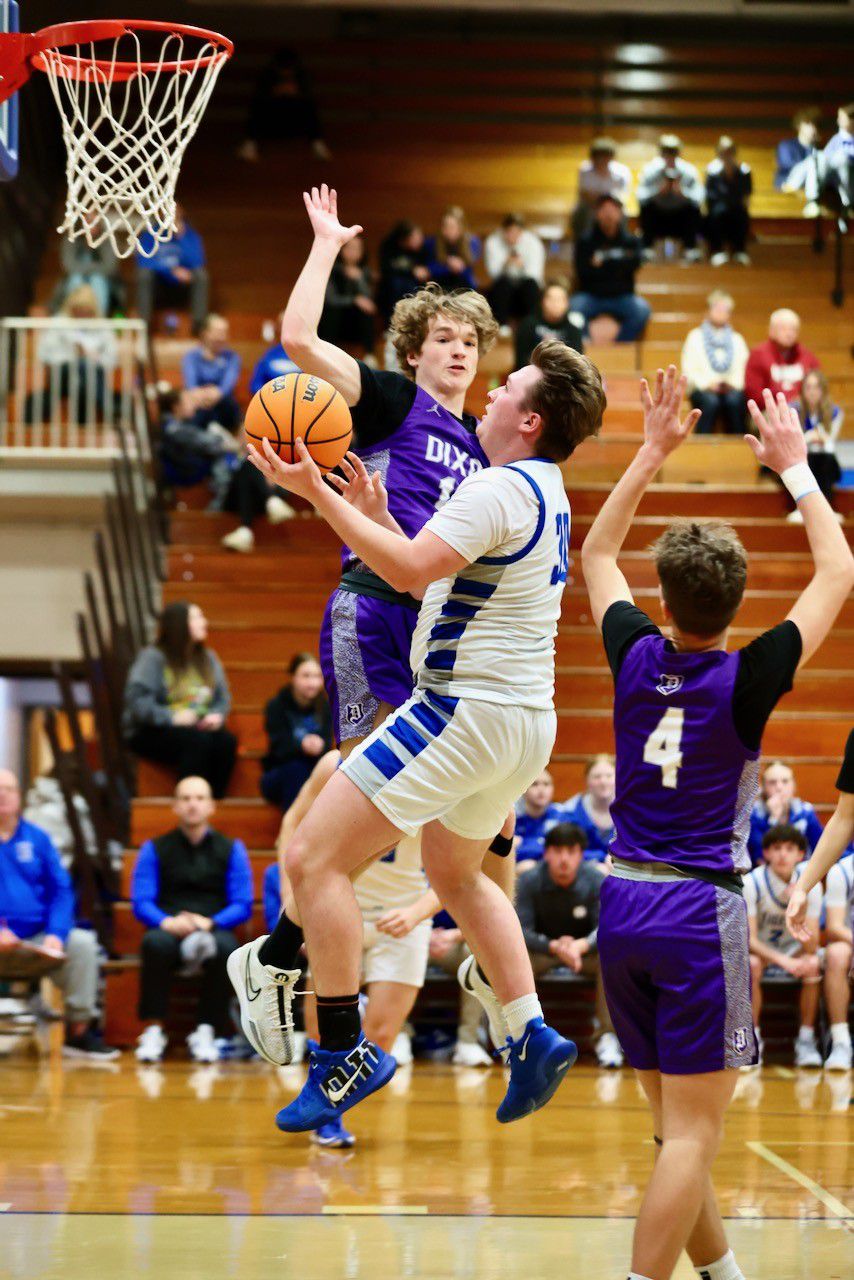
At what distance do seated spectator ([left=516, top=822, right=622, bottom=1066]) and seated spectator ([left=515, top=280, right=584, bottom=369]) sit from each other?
15.5ft

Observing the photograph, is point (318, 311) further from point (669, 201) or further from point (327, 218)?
point (669, 201)

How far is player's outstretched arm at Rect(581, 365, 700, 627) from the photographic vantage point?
420 cm

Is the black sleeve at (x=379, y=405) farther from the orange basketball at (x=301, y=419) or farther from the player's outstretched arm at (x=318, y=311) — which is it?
the orange basketball at (x=301, y=419)

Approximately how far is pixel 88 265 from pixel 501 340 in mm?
3630

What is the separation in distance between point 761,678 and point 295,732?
673 centimetres

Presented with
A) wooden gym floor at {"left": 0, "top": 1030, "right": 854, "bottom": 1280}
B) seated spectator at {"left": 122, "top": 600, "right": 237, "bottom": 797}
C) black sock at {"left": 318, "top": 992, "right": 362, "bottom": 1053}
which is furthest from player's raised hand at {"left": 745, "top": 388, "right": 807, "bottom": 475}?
seated spectator at {"left": 122, "top": 600, "right": 237, "bottom": 797}

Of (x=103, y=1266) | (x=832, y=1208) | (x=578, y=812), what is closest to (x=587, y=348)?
(x=578, y=812)

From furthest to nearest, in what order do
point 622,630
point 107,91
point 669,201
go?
point 669,201, point 107,91, point 622,630

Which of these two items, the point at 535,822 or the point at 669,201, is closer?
the point at 535,822

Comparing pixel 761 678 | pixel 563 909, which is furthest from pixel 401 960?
pixel 761 678

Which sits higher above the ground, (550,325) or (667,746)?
(550,325)

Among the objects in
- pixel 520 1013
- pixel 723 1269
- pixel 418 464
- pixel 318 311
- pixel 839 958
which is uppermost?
pixel 318 311

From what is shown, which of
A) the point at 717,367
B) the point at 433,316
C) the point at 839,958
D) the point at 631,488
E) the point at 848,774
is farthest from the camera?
the point at 717,367

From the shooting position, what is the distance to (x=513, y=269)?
14.6m
